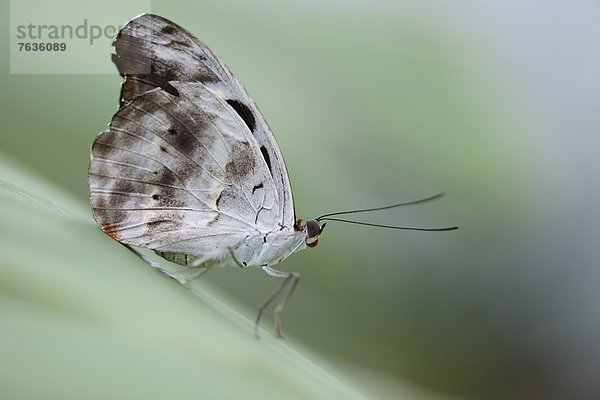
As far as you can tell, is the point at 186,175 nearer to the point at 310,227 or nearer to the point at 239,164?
the point at 239,164

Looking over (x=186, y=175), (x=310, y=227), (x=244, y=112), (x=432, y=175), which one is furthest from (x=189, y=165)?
(x=432, y=175)

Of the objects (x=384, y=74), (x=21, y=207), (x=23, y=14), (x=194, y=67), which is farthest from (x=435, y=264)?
(x=21, y=207)

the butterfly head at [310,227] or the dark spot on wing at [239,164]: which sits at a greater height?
the dark spot on wing at [239,164]

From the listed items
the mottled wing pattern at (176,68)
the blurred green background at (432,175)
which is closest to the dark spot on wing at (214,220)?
the mottled wing pattern at (176,68)

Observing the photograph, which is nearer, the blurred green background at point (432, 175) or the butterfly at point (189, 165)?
the butterfly at point (189, 165)

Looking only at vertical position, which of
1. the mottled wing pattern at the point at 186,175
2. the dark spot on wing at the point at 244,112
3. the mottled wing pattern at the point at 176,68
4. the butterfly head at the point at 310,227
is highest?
the mottled wing pattern at the point at 176,68

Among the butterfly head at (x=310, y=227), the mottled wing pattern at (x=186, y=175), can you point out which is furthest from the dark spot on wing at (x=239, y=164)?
the butterfly head at (x=310, y=227)

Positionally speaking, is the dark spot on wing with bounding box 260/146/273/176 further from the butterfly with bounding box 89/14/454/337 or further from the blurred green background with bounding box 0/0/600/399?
the blurred green background with bounding box 0/0/600/399

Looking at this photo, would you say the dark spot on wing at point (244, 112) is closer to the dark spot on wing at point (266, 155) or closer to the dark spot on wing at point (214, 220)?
the dark spot on wing at point (266, 155)
